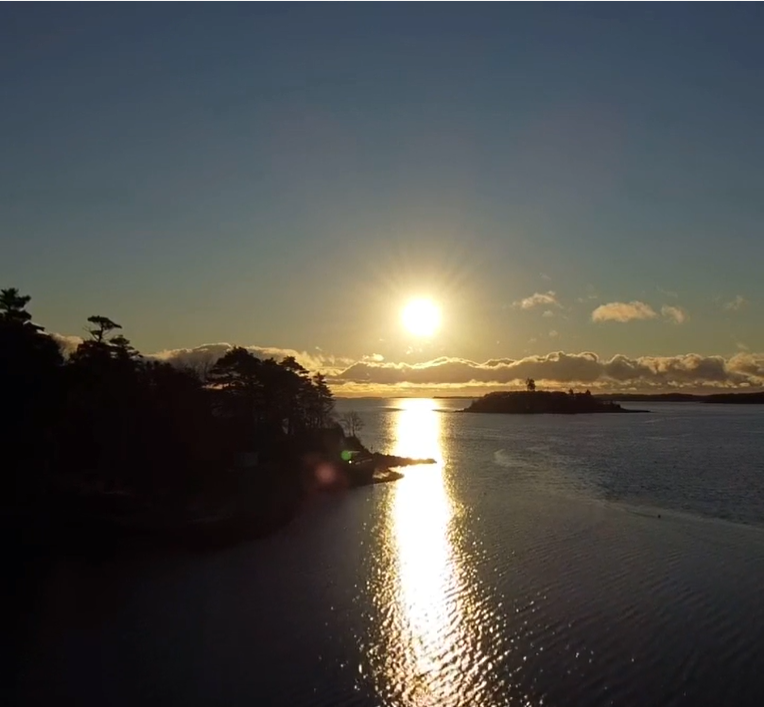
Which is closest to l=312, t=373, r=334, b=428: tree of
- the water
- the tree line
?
the tree line

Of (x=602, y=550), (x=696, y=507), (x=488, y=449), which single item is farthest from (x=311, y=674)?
(x=488, y=449)

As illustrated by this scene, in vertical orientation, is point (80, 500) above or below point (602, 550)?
above

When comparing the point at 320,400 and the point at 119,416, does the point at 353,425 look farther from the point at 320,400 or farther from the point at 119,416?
the point at 119,416

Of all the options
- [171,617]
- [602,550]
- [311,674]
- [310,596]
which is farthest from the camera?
[602,550]

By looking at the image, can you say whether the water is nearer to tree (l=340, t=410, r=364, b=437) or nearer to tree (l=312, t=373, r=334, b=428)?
tree (l=312, t=373, r=334, b=428)

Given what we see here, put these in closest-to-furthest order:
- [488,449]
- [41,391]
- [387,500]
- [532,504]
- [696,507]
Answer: [41,391], [696,507], [532,504], [387,500], [488,449]

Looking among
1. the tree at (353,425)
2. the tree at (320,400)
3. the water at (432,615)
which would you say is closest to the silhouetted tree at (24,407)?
the water at (432,615)

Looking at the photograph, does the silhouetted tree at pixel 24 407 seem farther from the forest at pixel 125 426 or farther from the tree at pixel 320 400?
the tree at pixel 320 400

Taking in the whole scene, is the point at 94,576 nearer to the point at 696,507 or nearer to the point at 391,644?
the point at 391,644

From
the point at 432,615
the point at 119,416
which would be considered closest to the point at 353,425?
the point at 119,416
